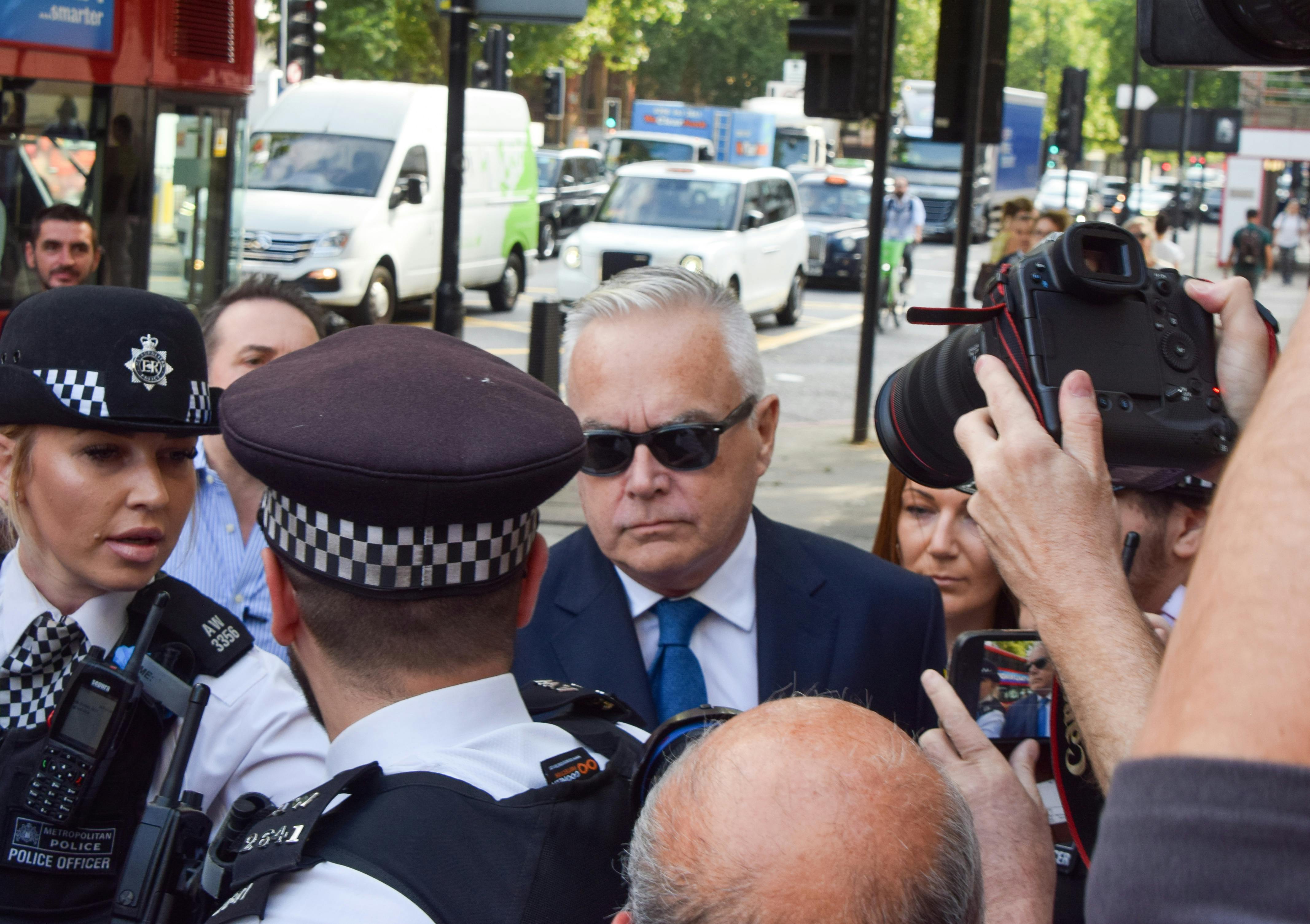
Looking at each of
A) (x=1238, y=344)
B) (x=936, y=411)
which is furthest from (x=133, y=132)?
(x=1238, y=344)

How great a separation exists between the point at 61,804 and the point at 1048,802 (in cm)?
147

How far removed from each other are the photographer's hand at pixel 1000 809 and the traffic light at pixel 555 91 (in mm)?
27100

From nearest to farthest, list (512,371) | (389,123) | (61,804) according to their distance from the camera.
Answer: (512,371)
(61,804)
(389,123)

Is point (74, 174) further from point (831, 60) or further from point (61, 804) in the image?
point (61, 804)

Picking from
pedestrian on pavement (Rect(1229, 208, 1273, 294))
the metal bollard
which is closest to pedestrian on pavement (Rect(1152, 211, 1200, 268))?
the metal bollard

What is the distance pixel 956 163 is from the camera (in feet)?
123

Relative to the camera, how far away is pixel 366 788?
58.7 inches

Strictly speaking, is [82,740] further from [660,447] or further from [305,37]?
[305,37]


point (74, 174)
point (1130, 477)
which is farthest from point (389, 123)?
point (1130, 477)

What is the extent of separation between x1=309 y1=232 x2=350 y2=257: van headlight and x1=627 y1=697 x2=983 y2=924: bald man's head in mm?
15888

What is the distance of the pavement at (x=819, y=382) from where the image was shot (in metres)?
9.77

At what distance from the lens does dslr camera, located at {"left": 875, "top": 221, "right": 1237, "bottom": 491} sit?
1.68 m

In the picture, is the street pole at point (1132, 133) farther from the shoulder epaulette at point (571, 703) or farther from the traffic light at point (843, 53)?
the shoulder epaulette at point (571, 703)

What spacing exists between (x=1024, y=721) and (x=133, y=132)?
844 cm
